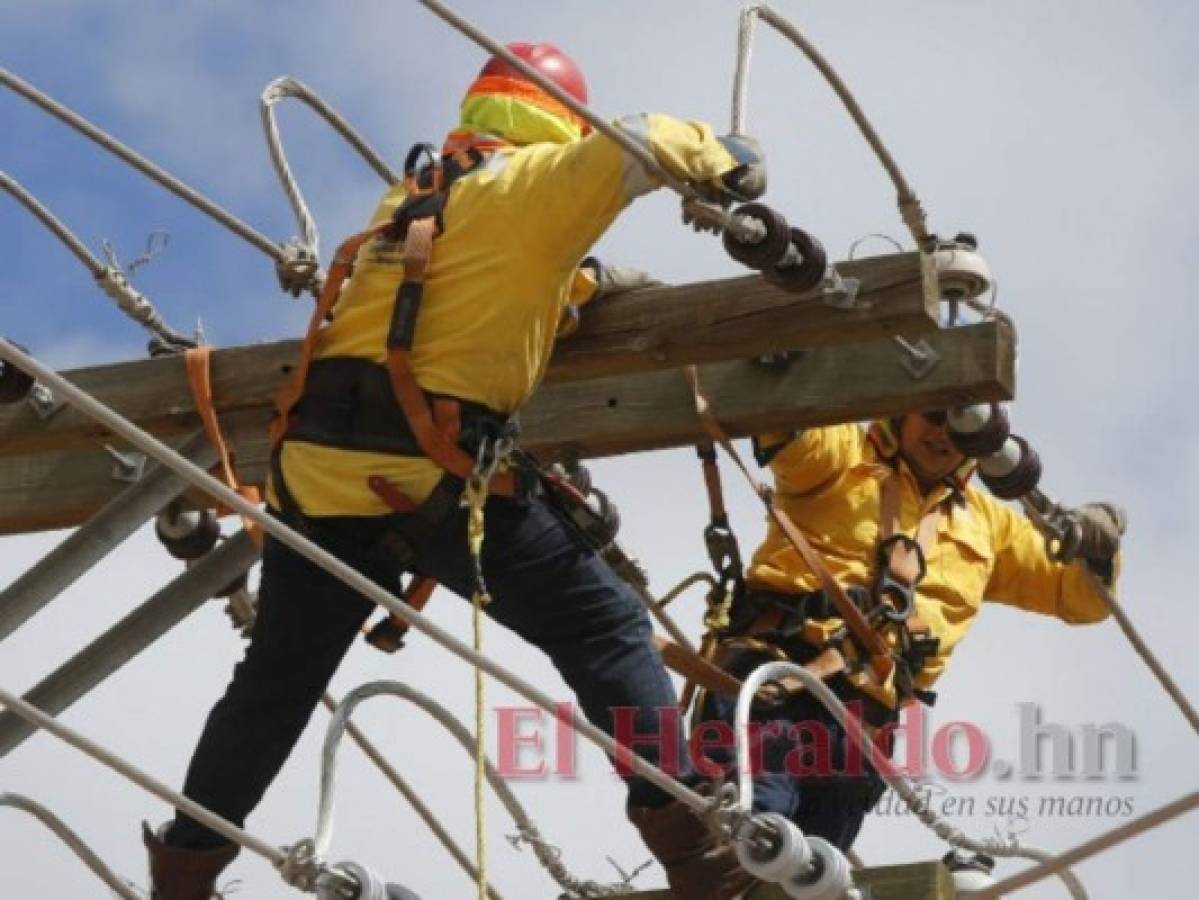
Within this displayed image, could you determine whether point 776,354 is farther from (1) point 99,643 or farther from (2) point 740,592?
(1) point 99,643

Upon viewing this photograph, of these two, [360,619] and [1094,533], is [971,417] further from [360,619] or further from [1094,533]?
[360,619]

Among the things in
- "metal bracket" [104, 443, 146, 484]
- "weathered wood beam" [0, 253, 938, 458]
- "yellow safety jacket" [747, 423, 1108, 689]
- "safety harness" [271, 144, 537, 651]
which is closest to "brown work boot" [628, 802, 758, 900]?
"safety harness" [271, 144, 537, 651]

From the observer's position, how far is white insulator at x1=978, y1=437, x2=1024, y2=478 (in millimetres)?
8359

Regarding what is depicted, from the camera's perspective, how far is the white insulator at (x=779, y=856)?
6.57 m

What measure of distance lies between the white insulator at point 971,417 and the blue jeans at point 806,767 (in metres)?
0.63

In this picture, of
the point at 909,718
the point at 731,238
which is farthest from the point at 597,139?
the point at 909,718

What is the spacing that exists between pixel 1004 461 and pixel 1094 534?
1.61ft

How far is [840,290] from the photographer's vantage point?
701 cm

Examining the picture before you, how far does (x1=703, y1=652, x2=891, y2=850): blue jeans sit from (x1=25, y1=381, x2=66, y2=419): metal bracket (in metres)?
1.55

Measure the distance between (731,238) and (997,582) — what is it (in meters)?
2.52

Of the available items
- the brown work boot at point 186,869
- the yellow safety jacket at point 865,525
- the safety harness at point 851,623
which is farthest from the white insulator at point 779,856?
the yellow safety jacket at point 865,525

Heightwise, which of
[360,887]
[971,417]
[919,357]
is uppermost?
[971,417]

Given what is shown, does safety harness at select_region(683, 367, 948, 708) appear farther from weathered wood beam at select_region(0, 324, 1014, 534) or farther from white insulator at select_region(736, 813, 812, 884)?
white insulator at select_region(736, 813, 812, 884)

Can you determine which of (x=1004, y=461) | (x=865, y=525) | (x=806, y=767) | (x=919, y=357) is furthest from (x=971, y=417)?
(x=806, y=767)
